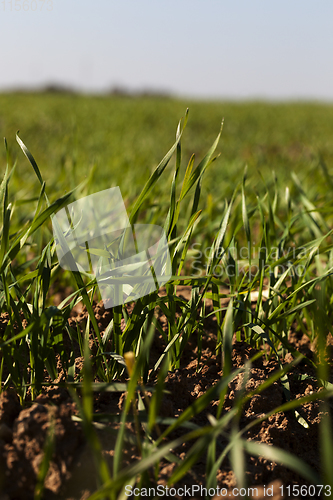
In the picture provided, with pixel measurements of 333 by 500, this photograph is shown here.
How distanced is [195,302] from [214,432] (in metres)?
0.38

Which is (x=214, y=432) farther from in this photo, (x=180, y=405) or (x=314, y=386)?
(x=314, y=386)

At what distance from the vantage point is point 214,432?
48 centimetres

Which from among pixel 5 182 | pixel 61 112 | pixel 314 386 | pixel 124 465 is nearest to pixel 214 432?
pixel 124 465
